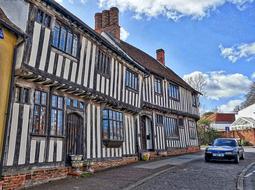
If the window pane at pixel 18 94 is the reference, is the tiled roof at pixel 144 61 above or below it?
above

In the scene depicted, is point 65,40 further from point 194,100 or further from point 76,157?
point 194,100

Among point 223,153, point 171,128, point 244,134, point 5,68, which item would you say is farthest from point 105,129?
point 244,134

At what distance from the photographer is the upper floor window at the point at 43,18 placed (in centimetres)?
775

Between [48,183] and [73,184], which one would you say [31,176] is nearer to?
[48,183]

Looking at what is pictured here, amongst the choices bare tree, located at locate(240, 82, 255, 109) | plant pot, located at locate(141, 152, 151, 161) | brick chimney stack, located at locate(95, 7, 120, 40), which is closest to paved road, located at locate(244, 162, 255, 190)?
plant pot, located at locate(141, 152, 151, 161)

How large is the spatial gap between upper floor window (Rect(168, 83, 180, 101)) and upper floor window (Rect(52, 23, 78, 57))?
10037mm

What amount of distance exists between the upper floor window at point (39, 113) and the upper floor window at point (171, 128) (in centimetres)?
1053

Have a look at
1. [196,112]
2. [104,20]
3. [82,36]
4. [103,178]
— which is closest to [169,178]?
[103,178]

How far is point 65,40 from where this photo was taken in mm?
8828

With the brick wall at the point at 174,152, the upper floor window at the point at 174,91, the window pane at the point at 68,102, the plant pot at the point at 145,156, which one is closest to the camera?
the window pane at the point at 68,102

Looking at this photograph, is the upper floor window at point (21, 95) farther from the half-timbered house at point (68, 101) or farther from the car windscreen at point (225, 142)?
the car windscreen at point (225, 142)

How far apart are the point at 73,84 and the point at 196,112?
51.1 feet

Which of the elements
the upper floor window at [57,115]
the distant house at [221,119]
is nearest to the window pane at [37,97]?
the upper floor window at [57,115]

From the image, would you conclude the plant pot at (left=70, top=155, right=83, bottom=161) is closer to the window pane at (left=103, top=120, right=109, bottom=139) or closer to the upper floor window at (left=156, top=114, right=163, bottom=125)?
the window pane at (left=103, top=120, right=109, bottom=139)
